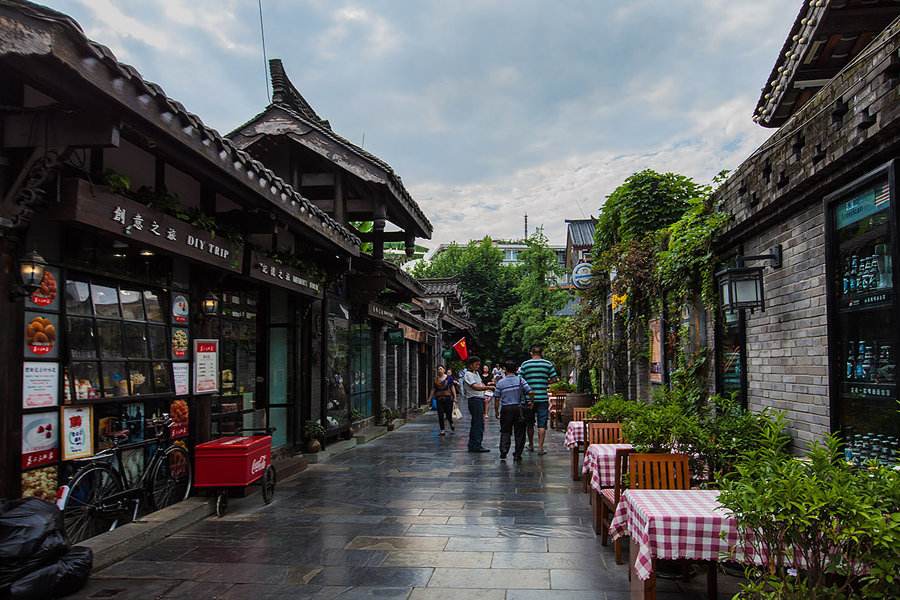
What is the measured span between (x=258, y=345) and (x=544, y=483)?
188 inches

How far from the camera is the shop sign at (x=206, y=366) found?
299 inches

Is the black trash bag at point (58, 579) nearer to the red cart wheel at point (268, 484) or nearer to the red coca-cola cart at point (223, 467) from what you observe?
the red coca-cola cart at point (223, 467)

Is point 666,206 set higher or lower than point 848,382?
higher

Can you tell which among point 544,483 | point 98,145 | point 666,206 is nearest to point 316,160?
point 666,206

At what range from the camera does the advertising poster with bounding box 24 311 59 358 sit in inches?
201

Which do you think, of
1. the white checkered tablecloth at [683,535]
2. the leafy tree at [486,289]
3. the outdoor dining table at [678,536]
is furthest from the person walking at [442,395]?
the leafy tree at [486,289]

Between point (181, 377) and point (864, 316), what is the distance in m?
6.38

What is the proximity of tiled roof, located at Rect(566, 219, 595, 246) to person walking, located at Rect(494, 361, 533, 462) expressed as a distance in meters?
37.2

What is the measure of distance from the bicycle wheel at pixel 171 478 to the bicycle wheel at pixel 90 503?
48 centimetres

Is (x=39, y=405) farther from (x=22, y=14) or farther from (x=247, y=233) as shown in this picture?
(x=247, y=233)

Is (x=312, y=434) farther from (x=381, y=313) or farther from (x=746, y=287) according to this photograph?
(x=746, y=287)

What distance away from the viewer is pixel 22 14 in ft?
11.9

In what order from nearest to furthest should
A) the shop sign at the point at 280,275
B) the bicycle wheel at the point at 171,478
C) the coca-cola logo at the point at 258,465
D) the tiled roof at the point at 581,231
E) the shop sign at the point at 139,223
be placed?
the shop sign at the point at 139,223 → the bicycle wheel at the point at 171,478 → the coca-cola logo at the point at 258,465 → the shop sign at the point at 280,275 → the tiled roof at the point at 581,231

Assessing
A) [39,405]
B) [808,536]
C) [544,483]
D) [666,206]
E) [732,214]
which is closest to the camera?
[808,536]
